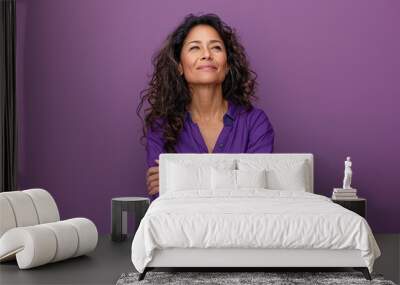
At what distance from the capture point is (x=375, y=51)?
268 inches

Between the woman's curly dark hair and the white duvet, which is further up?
the woman's curly dark hair

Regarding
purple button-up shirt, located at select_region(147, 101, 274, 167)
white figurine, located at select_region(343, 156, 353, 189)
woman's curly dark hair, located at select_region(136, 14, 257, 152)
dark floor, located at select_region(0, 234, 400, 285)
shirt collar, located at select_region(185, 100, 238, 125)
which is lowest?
dark floor, located at select_region(0, 234, 400, 285)

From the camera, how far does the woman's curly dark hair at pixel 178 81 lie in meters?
6.53

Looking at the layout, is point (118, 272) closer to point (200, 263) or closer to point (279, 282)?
point (200, 263)

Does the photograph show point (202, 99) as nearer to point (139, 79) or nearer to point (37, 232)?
point (139, 79)

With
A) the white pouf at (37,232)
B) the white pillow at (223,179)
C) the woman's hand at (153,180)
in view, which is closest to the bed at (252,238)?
the white pouf at (37,232)

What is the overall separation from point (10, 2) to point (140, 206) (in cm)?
224

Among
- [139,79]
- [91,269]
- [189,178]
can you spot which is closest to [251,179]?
[189,178]

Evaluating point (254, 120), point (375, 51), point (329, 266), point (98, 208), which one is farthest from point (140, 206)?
point (375, 51)

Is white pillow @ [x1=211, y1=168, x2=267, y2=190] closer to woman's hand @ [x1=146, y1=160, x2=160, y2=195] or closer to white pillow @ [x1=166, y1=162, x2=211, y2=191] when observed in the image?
white pillow @ [x1=166, y1=162, x2=211, y2=191]

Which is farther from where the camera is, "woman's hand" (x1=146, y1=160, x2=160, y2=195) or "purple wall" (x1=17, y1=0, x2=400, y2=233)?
"purple wall" (x1=17, y1=0, x2=400, y2=233)

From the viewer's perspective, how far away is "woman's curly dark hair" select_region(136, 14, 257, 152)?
21.4 feet

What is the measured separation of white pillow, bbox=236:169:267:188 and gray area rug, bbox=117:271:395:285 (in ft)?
4.01

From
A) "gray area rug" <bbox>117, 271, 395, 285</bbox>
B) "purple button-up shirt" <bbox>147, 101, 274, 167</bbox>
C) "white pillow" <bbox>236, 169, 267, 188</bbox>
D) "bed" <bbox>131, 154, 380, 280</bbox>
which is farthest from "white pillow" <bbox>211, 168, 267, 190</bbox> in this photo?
"gray area rug" <bbox>117, 271, 395, 285</bbox>
